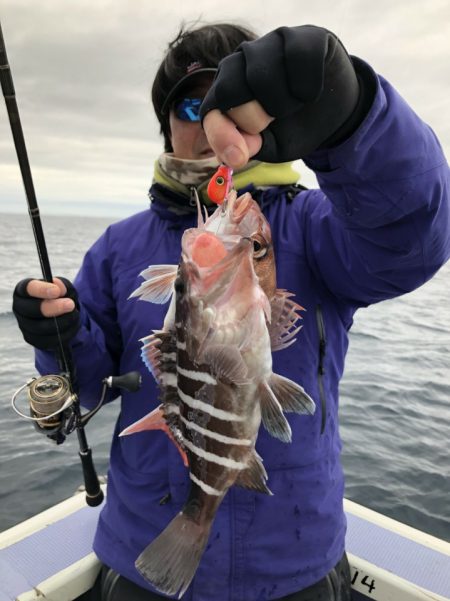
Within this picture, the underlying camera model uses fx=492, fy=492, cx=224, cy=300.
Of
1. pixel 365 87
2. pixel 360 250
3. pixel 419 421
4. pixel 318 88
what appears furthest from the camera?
pixel 419 421

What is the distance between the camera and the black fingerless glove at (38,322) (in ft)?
6.42

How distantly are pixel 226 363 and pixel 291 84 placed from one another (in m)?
0.87

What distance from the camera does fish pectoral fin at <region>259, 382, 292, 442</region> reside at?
1661 mm

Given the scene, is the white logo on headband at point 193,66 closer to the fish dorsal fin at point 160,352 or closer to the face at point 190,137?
the face at point 190,137

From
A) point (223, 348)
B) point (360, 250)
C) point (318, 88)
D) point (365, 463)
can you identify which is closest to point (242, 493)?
A: point (223, 348)

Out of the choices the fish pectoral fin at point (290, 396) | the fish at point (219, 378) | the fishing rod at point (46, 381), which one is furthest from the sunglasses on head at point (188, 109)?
the fish pectoral fin at point (290, 396)

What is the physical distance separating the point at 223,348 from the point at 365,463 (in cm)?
517

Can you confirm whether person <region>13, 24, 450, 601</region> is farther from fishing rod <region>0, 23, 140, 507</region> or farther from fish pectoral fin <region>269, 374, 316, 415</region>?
fish pectoral fin <region>269, 374, 316, 415</region>

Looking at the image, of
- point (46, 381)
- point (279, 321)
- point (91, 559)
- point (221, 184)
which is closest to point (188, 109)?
point (221, 184)

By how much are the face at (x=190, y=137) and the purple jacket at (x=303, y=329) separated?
0.31 metres

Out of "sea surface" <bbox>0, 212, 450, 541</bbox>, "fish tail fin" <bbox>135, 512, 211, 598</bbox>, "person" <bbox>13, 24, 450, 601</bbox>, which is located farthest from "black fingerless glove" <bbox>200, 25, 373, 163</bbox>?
"sea surface" <bbox>0, 212, 450, 541</bbox>

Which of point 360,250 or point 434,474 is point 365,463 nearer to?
point 434,474

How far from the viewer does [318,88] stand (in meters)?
1.29

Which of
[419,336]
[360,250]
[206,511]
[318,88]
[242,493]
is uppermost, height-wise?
[318,88]
